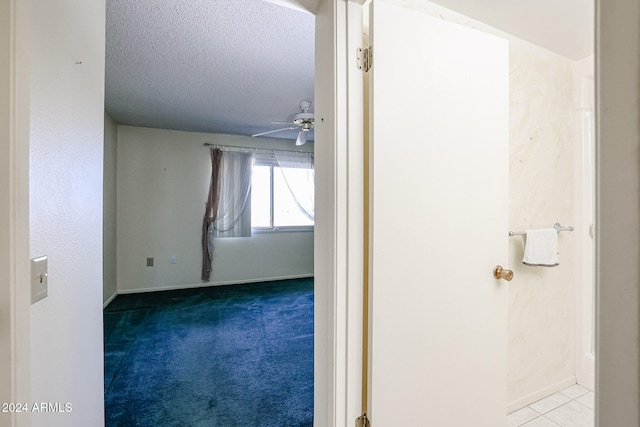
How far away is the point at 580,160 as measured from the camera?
1776 millimetres

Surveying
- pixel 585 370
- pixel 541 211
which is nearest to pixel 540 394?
pixel 585 370

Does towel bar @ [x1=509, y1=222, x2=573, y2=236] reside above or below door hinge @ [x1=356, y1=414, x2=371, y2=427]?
above

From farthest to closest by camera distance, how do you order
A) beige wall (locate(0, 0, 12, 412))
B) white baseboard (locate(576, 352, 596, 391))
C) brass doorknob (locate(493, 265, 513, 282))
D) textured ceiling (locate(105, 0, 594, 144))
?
1. white baseboard (locate(576, 352, 596, 391))
2. textured ceiling (locate(105, 0, 594, 144))
3. brass doorknob (locate(493, 265, 513, 282))
4. beige wall (locate(0, 0, 12, 412))

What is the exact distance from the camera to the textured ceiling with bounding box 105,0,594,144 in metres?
1.44

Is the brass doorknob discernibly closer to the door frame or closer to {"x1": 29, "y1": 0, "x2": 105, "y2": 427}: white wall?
the door frame

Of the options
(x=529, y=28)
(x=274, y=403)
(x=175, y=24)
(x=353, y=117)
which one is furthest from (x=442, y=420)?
(x=175, y=24)

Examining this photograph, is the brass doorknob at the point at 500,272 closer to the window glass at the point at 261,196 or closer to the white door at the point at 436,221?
the white door at the point at 436,221

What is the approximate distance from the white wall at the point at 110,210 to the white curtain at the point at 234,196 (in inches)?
49.6

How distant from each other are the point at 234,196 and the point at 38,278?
12.2 feet

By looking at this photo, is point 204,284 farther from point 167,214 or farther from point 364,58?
point 364,58

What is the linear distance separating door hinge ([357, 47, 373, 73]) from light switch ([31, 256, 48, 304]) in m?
1.13

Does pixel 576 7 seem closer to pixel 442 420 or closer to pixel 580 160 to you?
pixel 580 160

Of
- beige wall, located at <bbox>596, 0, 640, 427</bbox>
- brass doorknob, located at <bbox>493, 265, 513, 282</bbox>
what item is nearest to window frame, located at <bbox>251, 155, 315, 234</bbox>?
A: brass doorknob, located at <bbox>493, 265, 513, 282</bbox>

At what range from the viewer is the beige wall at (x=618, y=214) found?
0.29 metres
